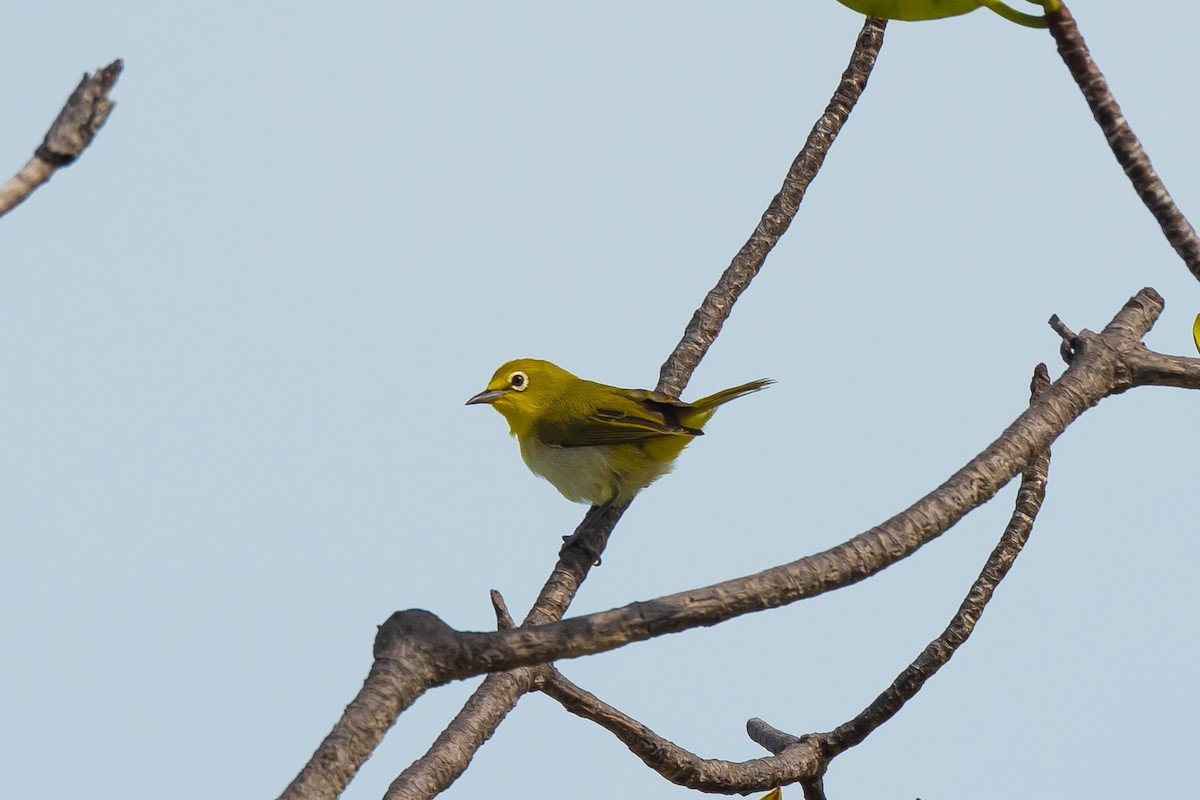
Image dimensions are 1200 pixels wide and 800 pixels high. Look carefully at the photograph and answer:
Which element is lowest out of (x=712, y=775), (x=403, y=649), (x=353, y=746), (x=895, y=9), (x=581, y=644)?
(x=353, y=746)

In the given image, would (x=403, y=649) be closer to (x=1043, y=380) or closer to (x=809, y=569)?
(x=809, y=569)

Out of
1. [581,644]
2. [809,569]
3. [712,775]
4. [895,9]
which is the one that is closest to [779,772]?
[712,775]

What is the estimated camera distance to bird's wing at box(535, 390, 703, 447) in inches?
199

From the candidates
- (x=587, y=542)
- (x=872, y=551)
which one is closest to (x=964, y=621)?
(x=587, y=542)

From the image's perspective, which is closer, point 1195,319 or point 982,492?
point 982,492

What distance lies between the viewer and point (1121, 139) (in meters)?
2.40

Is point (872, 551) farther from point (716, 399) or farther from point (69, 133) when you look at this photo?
point (716, 399)

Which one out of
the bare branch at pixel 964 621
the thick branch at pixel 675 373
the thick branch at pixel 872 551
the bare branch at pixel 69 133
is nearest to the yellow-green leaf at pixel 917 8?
the thick branch at pixel 872 551

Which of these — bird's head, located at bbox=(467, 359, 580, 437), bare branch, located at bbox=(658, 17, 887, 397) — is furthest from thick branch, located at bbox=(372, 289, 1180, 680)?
bird's head, located at bbox=(467, 359, 580, 437)

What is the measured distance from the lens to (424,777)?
312 centimetres

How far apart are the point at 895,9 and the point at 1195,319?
1300mm

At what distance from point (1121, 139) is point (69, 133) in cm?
188

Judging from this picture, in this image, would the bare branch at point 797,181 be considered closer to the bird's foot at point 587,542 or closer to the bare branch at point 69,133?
the bird's foot at point 587,542

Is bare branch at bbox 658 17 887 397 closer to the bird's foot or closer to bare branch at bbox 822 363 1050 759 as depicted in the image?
the bird's foot
